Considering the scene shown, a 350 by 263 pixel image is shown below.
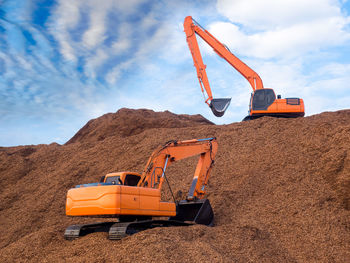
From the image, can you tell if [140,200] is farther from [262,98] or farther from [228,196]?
[262,98]

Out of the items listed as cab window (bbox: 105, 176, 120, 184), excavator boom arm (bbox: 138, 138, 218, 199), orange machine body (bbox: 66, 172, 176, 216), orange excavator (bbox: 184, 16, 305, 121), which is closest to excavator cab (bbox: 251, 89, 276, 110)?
orange excavator (bbox: 184, 16, 305, 121)

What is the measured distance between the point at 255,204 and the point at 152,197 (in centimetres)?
404

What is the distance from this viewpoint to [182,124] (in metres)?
24.1

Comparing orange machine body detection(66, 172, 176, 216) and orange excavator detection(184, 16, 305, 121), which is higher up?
orange excavator detection(184, 16, 305, 121)

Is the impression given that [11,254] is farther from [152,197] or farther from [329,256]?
[329,256]

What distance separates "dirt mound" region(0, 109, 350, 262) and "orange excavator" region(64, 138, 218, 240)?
0.50m

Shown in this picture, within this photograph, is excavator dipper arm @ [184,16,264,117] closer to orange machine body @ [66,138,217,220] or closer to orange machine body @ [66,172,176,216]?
orange machine body @ [66,138,217,220]

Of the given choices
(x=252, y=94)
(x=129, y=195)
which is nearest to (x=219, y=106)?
(x=252, y=94)

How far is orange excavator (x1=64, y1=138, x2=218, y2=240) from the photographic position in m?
7.42

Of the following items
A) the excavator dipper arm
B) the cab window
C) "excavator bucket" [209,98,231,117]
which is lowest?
the cab window

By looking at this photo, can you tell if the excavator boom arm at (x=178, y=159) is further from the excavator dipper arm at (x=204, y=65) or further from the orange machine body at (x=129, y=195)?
the excavator dipper arm at (x=204, y=65)

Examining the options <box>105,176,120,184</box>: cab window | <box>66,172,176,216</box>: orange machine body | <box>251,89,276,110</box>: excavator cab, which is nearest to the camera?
<box>66,172,176,216</box>: orange machine body

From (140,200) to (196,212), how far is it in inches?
100

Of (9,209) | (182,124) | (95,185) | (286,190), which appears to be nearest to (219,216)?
(286,190)
